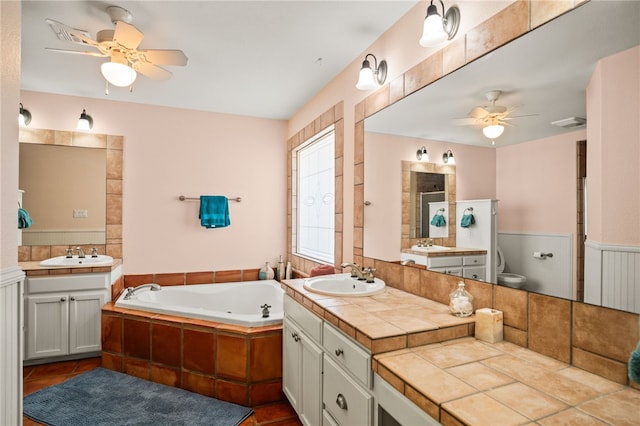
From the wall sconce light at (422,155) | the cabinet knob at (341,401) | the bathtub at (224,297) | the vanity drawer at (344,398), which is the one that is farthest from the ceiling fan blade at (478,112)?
the bathtub at (224,297)

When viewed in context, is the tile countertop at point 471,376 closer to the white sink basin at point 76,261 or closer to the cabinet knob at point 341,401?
the cabinet knob at point 341,401

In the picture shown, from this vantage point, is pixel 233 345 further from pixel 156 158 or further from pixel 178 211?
pixel 156 158

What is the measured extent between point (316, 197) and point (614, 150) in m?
2.78

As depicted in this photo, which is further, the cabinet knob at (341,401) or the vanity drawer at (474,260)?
the vanity drawer at (474,260)

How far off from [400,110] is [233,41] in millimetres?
1242

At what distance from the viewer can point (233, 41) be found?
2326mm

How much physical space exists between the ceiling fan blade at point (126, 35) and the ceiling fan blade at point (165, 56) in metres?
0.10

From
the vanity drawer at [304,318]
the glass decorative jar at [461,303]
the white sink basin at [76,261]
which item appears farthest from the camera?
the white sink basin at [76,261]

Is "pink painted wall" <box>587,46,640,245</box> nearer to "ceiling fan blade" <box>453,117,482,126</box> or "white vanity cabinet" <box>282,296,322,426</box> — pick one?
"ceiling fan blade" <box>453,117,482,126</box>

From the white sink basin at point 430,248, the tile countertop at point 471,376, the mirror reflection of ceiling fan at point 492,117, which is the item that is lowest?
→ the tile countertop at point 471,376

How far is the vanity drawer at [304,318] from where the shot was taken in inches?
66.9

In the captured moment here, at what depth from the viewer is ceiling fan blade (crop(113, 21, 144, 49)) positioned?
1862 millimetres

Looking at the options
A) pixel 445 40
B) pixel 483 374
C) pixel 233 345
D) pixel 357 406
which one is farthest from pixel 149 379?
pixel 445 40

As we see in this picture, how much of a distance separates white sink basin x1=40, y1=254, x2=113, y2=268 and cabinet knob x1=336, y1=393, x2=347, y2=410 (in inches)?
101
